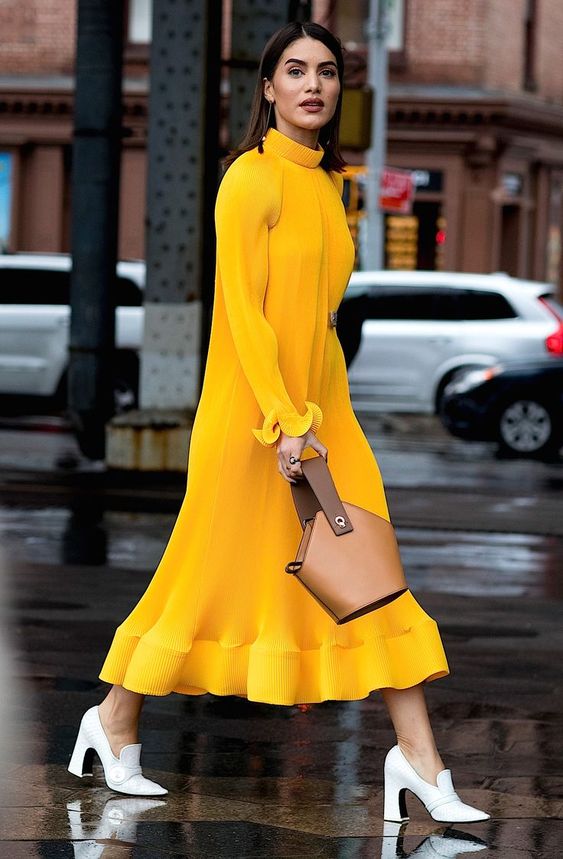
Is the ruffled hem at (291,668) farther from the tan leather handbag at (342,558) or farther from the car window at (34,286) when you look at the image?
the car window at (34,286)

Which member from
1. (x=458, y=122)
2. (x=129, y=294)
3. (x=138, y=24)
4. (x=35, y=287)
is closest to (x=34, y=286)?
(x=35, y=287)

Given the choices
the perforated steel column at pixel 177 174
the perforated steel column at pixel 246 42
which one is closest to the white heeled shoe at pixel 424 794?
the perforated steel column at pixel 246 42

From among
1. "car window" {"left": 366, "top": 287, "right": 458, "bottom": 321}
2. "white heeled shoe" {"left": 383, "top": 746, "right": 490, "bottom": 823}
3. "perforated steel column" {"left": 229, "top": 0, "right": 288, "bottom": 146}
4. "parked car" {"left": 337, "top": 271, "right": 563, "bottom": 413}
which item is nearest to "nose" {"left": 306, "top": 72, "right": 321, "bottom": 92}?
"white heeled shoe" {"left": 383, "top": 746, "right": 490, "bottom": 823}

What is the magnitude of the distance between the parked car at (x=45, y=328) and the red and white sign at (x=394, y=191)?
19.2ft

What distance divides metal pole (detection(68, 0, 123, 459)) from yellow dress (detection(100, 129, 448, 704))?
925 cm

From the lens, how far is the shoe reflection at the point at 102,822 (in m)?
4.46

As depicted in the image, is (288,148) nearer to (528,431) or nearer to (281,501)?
(281,501)

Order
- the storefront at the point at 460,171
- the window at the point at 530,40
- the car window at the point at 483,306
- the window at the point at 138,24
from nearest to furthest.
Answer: the car window at the point at 483,306 < the storefront at the point at 460,171 < the window at the point at 138,24 < the window at the point at 530,40

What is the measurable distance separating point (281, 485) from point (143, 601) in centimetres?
45

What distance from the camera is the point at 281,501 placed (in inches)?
190

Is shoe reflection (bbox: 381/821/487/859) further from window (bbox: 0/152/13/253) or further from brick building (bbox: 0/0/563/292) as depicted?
window (bbox: 0/152/13/253)

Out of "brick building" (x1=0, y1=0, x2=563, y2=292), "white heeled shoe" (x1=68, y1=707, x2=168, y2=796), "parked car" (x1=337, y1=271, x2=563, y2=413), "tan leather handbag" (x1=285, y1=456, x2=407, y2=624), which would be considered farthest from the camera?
"brick building" (x1=0, y1=0, x2=563, y2=292)

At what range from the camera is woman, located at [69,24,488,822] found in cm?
470

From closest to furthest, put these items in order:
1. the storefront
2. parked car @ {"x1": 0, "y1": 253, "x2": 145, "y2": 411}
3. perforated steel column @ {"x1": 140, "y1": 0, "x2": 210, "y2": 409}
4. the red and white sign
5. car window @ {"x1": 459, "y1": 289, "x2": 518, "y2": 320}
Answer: perforated steel column @ {"x1": 140, "y1": 0, "x2": 210, "y2": 409} < parked car @ {"x1": 0, "y1": 253, "x2": 145, "y2": 411} < car window @ {"x1": 459, "y1": 289, "x2": 518, "y2": 320} < the red and white sign < the storefront
